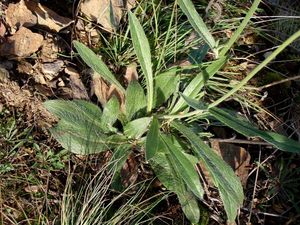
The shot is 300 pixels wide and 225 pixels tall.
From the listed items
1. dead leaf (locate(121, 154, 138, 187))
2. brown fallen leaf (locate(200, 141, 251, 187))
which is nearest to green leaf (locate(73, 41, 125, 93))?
dead leaf (locate(121, 154, 138, 187))

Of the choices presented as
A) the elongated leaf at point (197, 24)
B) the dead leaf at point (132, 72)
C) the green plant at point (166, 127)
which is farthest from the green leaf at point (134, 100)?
the elongated leaf at point (197, 24)

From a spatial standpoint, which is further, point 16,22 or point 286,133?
point 286,133

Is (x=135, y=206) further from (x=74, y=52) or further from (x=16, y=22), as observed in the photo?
(x=16, y=22)

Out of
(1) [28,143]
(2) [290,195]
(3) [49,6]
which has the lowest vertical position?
(2) [290,195]

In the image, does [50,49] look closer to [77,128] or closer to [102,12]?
[102,12]

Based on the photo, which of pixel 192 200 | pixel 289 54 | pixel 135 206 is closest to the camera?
pixel 135 206

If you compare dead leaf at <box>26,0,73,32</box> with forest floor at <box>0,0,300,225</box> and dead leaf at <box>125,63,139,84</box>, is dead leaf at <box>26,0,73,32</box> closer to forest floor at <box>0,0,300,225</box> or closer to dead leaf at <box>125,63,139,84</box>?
forest floor at <box>0,0,300,225</box>

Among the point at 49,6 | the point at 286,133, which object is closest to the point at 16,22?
the point at 49,6
